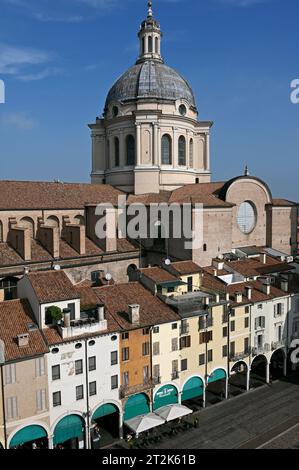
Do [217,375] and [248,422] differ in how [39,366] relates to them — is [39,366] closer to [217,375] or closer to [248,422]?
[217,375]

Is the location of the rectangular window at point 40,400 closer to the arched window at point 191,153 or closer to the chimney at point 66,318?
the chimney at point 66,318

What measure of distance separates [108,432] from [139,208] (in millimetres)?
21028

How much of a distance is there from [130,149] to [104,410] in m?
29.9

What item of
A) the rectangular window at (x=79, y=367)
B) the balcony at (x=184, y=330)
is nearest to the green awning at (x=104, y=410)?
the rectangular window at (x=79, y=367)

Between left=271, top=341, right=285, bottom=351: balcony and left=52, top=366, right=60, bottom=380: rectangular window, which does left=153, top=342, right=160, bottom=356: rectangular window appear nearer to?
left=52, top=366, right=60, bottom=380: rectangular window

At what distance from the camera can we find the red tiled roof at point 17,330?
1912 centimetres

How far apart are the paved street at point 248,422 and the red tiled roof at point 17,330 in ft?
28.3

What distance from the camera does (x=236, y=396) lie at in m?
26.6

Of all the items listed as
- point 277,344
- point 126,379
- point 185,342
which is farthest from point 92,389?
point 277,344

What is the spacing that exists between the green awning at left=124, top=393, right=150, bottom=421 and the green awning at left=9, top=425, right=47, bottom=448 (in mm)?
4688

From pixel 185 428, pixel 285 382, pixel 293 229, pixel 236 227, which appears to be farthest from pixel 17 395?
pixel 293 229

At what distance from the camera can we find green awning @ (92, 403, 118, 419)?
69.3ft

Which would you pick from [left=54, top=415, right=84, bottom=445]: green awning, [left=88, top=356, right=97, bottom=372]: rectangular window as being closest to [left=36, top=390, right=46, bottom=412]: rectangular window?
[left=54, top=415, right=84, bottom=445]: green awning

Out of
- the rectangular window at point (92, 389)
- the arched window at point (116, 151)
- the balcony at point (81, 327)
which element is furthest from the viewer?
the arched window at point (116, 151)
